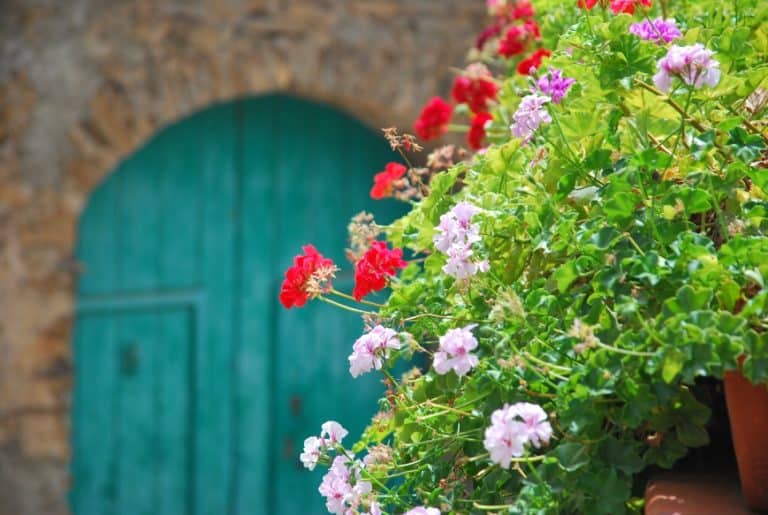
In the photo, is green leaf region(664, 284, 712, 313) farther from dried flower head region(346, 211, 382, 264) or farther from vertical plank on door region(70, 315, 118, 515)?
vertical plank on door region(70, 315, 118, 515)

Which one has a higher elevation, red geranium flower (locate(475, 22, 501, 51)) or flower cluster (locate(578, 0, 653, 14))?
red geranium flower (locate(475, 22, 501, 51))

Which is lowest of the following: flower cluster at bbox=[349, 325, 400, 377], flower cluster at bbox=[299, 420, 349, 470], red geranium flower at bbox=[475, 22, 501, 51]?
flower cluster at bbox=[299, 420, 349, 470]

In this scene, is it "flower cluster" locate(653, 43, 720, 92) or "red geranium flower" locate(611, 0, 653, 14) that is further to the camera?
"red geranium flower" locate(611, 0, 653, 14)

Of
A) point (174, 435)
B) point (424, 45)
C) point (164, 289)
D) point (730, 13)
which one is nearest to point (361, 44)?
point (424, 45)

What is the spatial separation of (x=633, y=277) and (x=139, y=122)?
3319 mm

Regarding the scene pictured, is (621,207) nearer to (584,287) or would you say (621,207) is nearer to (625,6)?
(584,287)

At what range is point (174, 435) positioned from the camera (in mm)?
4355

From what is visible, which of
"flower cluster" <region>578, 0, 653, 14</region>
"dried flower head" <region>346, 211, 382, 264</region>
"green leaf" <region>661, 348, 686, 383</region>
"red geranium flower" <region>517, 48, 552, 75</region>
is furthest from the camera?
"red geranium flower" <region>517, 48, 552, 75</region>

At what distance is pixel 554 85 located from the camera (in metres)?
1.11

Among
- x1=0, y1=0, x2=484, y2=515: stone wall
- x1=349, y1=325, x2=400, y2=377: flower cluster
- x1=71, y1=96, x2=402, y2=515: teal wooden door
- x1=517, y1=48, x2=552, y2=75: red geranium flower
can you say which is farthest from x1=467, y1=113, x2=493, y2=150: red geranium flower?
x1=71, y1=96, x2=402, y2=515: teal wooden door

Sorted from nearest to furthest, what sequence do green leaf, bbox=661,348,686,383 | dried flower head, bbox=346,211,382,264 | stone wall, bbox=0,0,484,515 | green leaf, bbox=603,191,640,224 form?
green leaf, bbox=661,348,686,383, green leaf, bbox=603,191,640,224, dried flower head, bbox=346,211,382,264, stone wall, bbox=0,0,484,515

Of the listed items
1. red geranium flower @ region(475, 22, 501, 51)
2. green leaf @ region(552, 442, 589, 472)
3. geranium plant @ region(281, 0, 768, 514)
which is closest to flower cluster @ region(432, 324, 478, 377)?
geranium plant @ region(281, 0, 768, 514)

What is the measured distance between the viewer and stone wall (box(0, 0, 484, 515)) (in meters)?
3.80

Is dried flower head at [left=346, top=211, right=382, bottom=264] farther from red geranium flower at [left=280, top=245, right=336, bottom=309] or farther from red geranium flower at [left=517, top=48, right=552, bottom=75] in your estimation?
red geranium flower at [left=517, top=48, right=552, bottom=75]
